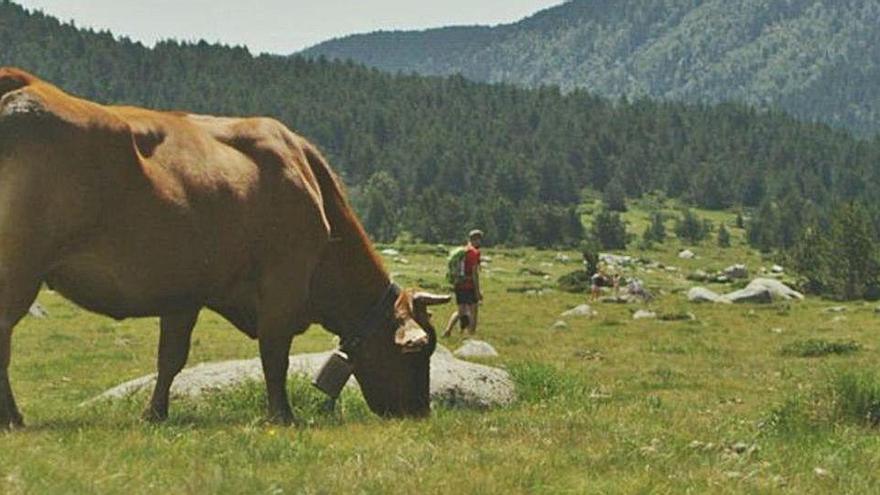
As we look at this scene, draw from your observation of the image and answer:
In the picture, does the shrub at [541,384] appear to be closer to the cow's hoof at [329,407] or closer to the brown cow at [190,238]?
the cow's hoof at [329,407]

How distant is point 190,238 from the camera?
9.70 metres

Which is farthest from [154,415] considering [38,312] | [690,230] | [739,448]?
[690,230]

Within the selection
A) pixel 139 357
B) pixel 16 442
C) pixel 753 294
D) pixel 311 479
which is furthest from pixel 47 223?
pixel 753 294

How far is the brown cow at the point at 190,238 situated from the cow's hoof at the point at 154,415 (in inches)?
0.7

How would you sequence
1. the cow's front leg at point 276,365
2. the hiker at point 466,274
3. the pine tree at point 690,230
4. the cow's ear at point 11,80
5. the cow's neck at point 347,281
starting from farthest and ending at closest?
1. the pine tree at point 690,230
2. the hiker at point 466,274
3. the cow's neck at point 347,281
4. the cow's front leg at point 276,365
5. the cow's ear at point 11,80

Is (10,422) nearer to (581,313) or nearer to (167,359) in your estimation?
(167,359)

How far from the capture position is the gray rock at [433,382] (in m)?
14.0

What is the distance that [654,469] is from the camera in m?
8.16

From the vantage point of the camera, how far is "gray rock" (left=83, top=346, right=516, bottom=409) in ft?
45.9

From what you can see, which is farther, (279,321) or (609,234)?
(609,234)

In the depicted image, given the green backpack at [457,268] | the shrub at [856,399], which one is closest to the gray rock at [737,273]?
the green backpack at [457,268]

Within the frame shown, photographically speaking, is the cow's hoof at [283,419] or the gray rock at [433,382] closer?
the cow's hoof at [283,419]

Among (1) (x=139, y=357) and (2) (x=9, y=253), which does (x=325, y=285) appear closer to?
(2) (x=9, y=253)

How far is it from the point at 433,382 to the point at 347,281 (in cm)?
308
